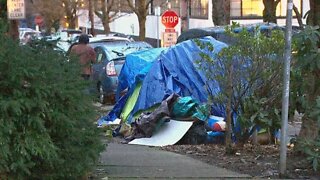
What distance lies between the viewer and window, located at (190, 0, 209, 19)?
44531mm

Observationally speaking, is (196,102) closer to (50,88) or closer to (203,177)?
(203,177)

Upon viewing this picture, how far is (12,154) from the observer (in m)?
6.38

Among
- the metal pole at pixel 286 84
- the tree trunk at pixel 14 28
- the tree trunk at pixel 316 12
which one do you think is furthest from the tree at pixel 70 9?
the metal pole at pixel 286 84

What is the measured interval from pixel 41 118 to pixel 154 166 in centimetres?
252

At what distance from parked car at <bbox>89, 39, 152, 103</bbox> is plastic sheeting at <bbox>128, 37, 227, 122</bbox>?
5.55 m

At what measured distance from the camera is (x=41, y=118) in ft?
21.5

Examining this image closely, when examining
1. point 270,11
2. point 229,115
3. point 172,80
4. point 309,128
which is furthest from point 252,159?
point 270,11

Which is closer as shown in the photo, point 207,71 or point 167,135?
point 207,71

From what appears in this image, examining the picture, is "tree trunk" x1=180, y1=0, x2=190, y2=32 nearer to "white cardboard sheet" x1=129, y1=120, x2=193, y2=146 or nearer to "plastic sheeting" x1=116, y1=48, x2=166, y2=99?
"plastic sheeting" x1=116, y1=48, x2=166, y2=99

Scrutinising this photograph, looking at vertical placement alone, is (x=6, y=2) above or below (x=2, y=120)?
above

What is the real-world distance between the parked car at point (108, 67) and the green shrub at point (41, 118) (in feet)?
34.0

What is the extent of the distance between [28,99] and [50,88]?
25 centimetres

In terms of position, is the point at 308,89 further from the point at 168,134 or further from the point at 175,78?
the point at 175,78

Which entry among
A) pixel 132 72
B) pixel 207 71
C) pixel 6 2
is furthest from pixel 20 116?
pixel 132 72
